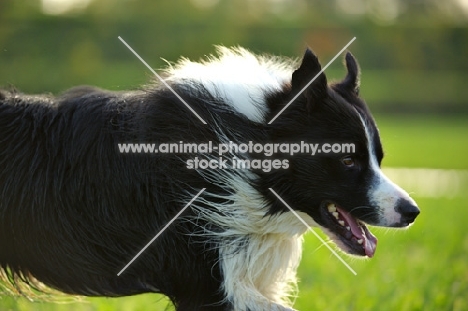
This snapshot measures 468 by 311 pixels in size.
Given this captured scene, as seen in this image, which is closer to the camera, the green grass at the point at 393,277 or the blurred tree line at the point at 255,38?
the green grass at the point at 393,277

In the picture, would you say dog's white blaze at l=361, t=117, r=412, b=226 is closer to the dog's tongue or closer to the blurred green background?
the dog's tongue

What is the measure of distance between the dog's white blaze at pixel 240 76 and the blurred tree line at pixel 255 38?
21816 mm

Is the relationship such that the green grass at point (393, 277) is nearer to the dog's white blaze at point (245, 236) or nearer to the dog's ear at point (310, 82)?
the dog's white blaze at point (245, 236)

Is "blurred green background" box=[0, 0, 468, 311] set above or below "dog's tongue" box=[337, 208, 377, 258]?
below

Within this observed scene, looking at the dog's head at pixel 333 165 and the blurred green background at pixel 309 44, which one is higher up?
the dog's head at pixel 333 165

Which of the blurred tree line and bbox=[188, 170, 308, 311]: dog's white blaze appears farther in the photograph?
the blurred tree line

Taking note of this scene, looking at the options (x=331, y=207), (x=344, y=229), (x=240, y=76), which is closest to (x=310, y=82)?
(x=240, y=76)

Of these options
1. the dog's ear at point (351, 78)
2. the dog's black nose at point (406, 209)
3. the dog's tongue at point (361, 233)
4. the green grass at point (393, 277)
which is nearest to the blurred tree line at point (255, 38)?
the green grass at point (393, 277)

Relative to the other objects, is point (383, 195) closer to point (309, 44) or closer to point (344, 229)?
point (344, 229)

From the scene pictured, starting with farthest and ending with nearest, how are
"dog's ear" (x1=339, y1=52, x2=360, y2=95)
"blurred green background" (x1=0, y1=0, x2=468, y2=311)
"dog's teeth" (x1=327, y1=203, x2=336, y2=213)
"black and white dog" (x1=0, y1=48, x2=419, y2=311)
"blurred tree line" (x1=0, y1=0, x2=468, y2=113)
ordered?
1. "blurred tree line" (x1=0, y1=0, x2=468, y2=113)
2. "blurred green background" (x1=0, y1=0, x2=468, y2=311)
3. "dog's ear" (x1=339, y1=52, x2=360, y2=95)
4. "dog's teeth" (x1=327, y1=203, x2=336, y2=213)
5. "black and white dog" (x1=0, y1=48, x2=419, y2=311)

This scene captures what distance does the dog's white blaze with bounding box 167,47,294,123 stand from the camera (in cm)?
382

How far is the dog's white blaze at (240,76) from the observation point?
3.82 metres

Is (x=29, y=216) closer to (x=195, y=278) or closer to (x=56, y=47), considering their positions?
(x=195, y=278)

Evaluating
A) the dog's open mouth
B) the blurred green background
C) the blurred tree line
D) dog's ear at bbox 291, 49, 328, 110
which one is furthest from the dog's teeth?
the blurred tree line
